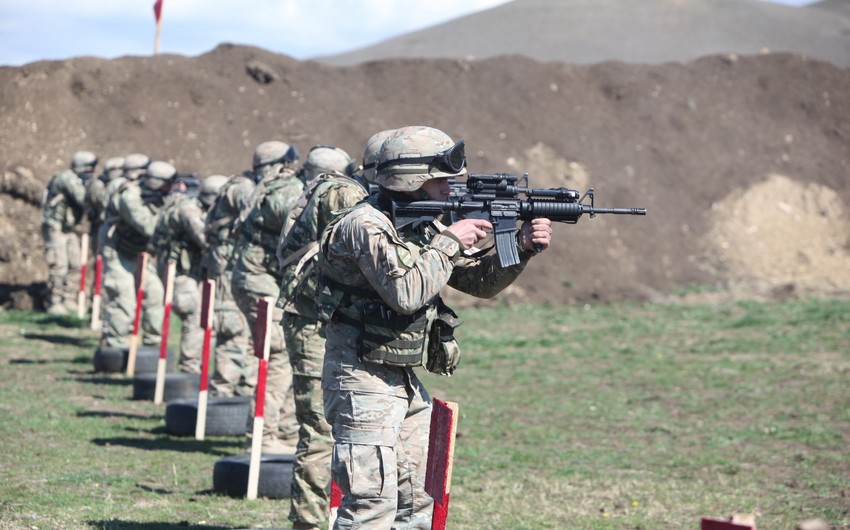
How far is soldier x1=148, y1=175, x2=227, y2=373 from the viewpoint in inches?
553

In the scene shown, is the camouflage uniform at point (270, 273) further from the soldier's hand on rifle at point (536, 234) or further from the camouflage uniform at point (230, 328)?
the soldier's hand on rifle at point (536, 234)

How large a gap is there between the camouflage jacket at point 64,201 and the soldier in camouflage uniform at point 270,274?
10.4 meters

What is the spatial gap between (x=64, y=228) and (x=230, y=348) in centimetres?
955

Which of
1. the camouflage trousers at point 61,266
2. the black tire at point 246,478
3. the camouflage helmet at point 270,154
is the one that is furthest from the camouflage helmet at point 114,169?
the black tire at point 246,478

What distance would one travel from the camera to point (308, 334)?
24.1 ft

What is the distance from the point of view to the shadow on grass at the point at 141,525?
24.0 feet

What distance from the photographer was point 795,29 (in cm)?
4475

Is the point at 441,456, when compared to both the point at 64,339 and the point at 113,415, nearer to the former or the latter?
the point at 113,415

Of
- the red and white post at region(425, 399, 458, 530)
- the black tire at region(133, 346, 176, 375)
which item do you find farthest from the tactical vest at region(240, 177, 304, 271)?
the black tire at region(133, 346, 176, 375)

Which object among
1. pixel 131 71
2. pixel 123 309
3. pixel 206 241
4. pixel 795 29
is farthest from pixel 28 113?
pixel 795 29

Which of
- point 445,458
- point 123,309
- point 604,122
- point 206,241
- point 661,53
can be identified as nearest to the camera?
point 445,458

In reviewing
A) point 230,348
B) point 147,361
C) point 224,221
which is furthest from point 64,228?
point 230,348

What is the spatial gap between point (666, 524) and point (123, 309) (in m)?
10.00

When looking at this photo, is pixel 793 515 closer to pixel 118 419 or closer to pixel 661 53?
pixel 118 419
